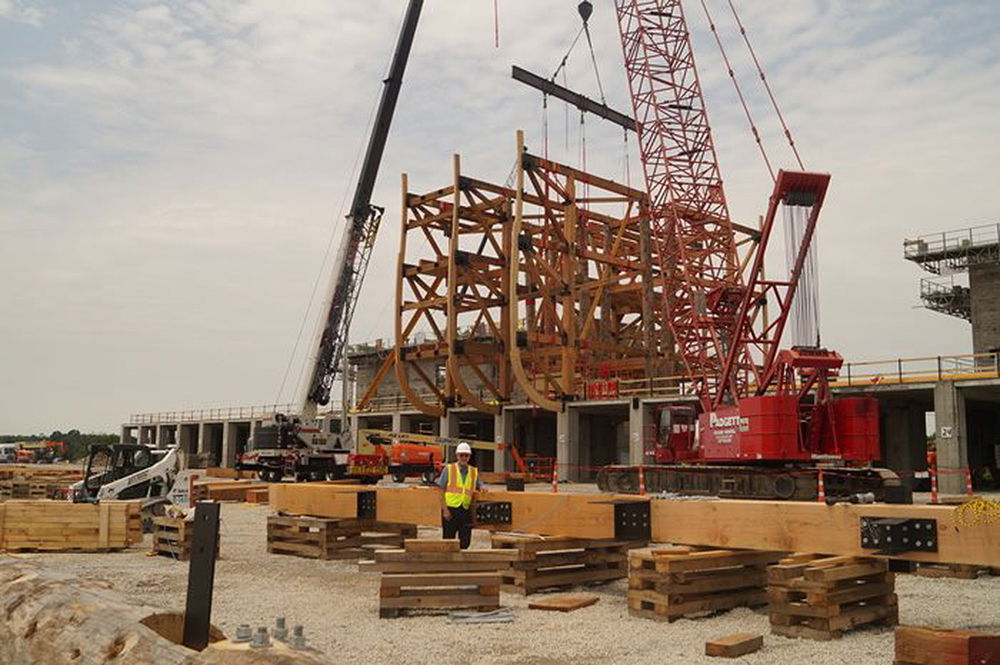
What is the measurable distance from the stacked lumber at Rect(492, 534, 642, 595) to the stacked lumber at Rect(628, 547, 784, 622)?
0.97 meters

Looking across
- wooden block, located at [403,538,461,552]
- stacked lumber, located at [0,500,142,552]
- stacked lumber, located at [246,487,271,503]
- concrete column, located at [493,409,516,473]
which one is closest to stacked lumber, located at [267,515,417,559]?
stacked lumber, located at [0,500,142,552]

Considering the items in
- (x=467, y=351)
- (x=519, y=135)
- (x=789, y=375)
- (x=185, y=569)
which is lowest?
(x=185, y=569)

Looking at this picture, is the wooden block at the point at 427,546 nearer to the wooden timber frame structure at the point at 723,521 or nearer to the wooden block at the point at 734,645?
the wooden timber frame structure at the point at 723,521

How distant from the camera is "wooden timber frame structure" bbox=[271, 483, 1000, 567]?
7.36 m

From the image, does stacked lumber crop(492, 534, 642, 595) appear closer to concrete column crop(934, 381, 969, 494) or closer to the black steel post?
the black steel post

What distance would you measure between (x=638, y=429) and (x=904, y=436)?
35.1 feet

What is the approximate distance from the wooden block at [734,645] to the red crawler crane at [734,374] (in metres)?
13.1

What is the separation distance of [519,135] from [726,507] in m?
35.7

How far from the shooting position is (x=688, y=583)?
350 inches

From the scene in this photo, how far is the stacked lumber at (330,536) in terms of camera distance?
13.0 meters

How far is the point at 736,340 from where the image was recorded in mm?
24078

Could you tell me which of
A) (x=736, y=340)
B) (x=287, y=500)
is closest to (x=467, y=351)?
(x=736, y=340)

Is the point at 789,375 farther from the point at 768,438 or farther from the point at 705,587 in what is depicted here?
the point at 705,587

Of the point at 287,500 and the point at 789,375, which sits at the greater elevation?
the point at 789,375
